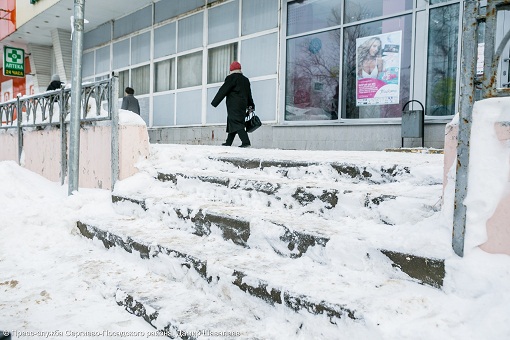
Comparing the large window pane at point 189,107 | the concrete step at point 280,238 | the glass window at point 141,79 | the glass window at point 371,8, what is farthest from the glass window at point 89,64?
the concrete step at point 280,238

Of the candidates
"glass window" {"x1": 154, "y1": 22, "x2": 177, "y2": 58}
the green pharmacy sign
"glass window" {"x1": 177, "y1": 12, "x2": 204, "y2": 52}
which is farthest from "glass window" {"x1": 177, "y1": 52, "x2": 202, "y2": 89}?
the green pharmacy sign

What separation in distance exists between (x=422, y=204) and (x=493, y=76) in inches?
35.7

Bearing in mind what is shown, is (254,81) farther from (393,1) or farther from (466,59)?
(466,59)

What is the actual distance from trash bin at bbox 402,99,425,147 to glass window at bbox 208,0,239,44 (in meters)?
5.08

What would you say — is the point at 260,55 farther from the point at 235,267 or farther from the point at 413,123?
the point at 235,267

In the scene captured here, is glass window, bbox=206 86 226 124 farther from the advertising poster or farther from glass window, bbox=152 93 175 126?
the advertising poster

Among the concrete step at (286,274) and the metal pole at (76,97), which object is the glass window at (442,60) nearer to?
Result: the concrete step at (286,274)

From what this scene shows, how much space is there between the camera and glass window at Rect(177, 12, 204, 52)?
11062 millimetres

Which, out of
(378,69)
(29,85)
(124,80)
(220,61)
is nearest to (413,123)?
(378,69)

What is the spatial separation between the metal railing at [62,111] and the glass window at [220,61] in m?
4.86

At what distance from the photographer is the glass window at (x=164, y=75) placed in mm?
12102

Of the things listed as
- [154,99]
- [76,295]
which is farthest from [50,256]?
[154,99]

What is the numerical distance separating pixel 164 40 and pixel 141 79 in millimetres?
1751

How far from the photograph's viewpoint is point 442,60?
6.80 meters
